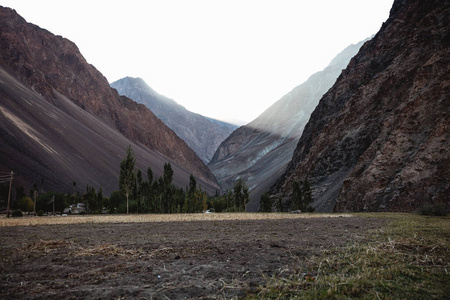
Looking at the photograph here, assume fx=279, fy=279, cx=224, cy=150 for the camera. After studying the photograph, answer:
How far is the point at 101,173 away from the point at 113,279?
128m

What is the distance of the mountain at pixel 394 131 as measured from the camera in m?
40.1

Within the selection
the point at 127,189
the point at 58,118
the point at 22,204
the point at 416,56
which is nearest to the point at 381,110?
the point at 416,56

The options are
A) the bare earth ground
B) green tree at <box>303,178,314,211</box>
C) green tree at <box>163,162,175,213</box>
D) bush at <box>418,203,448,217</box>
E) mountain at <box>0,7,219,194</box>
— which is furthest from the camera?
mountain at <box>0,7,219,194</box>

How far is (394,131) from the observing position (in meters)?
49.2

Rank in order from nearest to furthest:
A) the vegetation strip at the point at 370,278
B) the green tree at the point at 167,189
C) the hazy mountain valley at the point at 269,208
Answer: the vegetation strip at the point at 370,278 → the hazy mountain valley at the point at 269,208 → the green tree at the point at 167,189

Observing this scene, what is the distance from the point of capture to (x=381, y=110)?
214 feet

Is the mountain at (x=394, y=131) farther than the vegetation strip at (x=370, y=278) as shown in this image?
Yes

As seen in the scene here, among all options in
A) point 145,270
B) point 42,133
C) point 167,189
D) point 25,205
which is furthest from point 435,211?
Answer: point 42,133

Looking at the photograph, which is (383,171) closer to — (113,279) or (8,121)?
(113,279)

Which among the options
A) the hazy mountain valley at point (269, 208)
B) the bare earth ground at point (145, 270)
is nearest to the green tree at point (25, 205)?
the hazy mountain valley at point (269, 208)

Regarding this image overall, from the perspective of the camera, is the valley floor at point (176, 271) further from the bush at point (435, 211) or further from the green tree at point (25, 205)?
the green tree at point (25, 205)

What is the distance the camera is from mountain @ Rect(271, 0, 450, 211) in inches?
1580

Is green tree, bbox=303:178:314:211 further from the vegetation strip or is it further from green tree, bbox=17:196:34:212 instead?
green tree, bbox=17:196:34:212

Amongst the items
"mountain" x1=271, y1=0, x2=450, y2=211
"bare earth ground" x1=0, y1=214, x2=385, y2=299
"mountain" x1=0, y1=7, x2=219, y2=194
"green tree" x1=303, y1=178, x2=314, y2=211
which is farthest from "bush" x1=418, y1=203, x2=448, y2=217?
"mountain" x1=0, y1=7, x2=219, y2=194
